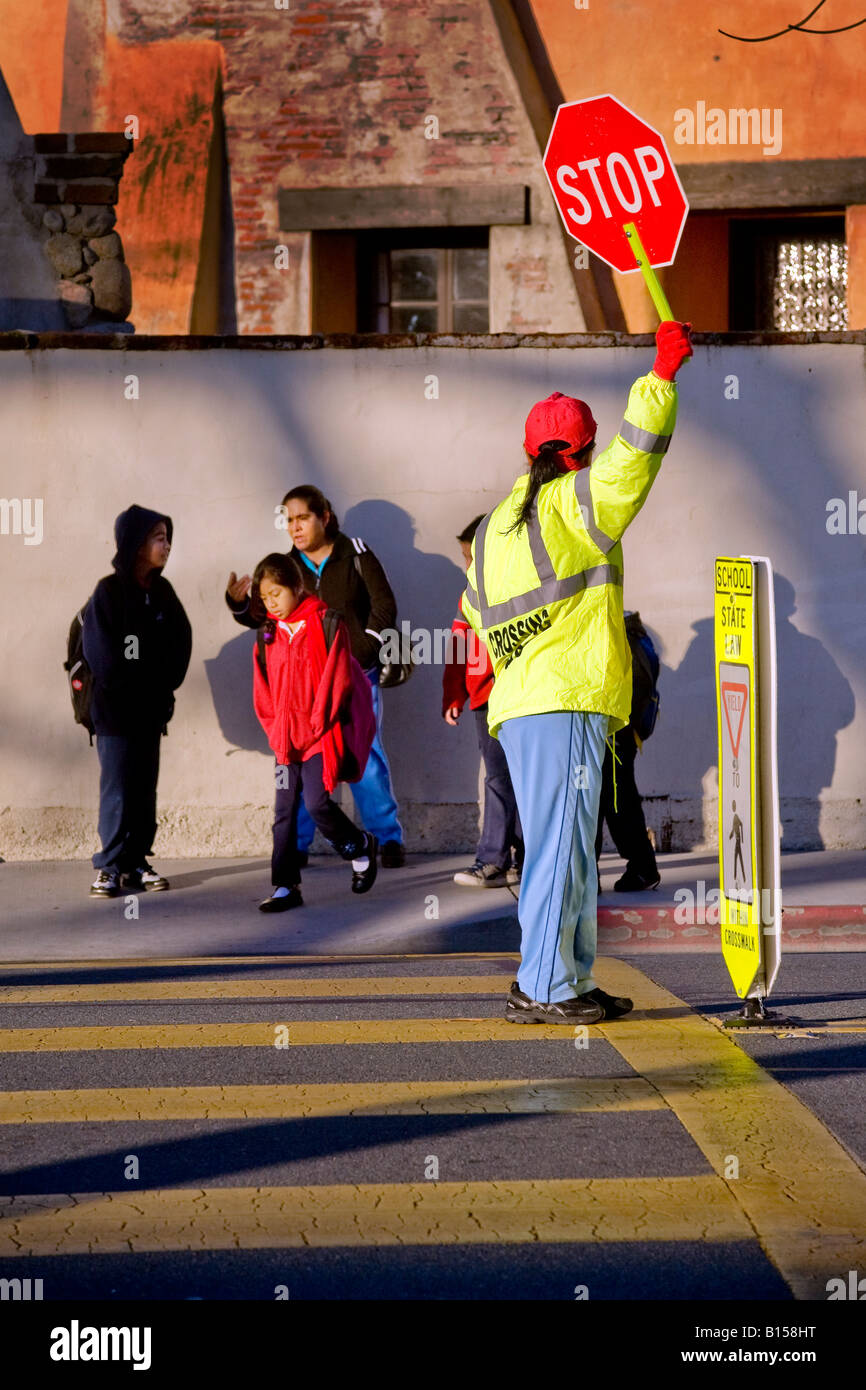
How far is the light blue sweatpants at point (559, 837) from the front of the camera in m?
5.87

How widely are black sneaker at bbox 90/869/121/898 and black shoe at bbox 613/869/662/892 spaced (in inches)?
102

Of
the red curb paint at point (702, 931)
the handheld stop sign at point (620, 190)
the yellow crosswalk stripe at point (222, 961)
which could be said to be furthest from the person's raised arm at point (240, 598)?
the handheld stop sign at point (620, 190)

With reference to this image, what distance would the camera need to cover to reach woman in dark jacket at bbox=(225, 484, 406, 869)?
961 centimetres

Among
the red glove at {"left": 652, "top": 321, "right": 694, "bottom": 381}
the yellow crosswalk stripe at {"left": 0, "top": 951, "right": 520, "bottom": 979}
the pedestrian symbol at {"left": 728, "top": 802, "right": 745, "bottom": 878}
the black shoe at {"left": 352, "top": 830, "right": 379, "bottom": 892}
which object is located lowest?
the yellow crosswalk stripe at {"left": 0, "top": 951, "right": 520, "bottom": 979}

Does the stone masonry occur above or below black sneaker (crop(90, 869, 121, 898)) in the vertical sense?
above

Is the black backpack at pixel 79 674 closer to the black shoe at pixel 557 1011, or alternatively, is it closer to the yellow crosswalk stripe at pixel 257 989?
the yellow crosswalk stripe at pixel 257 989

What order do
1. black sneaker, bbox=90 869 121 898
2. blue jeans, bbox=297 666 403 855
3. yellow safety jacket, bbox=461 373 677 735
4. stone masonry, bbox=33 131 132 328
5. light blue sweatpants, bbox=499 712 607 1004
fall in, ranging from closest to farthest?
yellow safety jacket, bbox=461 373 677 735, light blue sweatpants, bbox=499 712 607 1004, black sneaker, bbox=90 869 121 898, blue jeans, bbox=297 666 403 855, stone masonry, bbox=33 131 132 328

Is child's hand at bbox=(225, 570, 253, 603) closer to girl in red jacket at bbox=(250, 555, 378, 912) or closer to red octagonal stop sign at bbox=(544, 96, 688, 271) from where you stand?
girl in red jacket at bbox=(250, 555, 378, 912)

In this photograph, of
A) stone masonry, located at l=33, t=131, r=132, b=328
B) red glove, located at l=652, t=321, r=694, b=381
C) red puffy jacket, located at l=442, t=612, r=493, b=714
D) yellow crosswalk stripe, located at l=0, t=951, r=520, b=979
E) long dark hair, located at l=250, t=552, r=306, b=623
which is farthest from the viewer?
stone masonry, located at l=33, t=131, r=132, b=328

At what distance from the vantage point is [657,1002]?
21.3ft

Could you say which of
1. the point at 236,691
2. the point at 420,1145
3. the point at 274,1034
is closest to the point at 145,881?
the point at 236,691

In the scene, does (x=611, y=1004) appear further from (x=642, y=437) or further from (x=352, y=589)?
(x=352, y=589)

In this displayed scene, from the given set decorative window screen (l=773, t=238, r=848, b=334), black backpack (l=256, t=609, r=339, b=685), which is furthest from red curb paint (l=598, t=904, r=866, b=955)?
decorative window screen (l=773, t=238, r=848, b=334)
